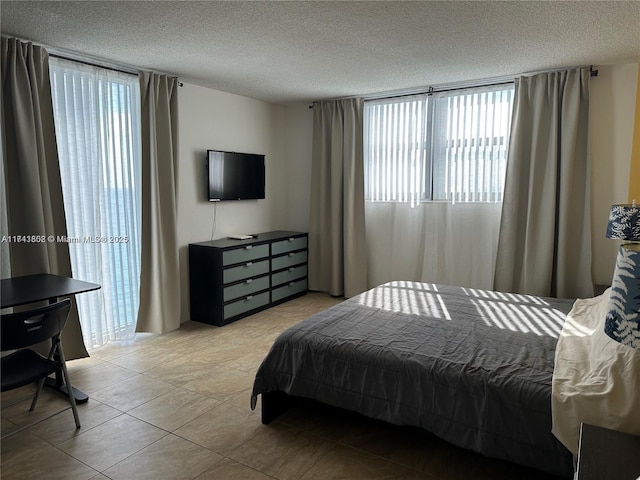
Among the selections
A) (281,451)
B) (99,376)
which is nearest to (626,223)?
(281,451)

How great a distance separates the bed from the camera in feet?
6.06

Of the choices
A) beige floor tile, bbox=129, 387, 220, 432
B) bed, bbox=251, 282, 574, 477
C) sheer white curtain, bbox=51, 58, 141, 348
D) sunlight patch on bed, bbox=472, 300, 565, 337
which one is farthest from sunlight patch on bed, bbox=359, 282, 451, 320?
sheer white curtain, bbox=51, 58, 141, 348

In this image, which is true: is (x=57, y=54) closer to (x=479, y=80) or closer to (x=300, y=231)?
(x=300, y=231)

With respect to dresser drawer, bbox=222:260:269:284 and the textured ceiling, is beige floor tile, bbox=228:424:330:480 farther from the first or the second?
the textured ceiling

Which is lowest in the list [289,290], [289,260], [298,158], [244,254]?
[289,290]

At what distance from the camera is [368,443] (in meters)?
2.36

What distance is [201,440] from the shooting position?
2.38 m

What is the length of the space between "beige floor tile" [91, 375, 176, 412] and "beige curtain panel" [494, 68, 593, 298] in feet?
11.2

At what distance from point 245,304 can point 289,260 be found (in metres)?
0.93

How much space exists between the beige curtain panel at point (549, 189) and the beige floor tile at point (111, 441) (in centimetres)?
356

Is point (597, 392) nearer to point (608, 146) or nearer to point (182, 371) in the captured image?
point (182, 371)

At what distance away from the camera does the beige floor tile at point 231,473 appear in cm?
207

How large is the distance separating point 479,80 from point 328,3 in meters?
2.49

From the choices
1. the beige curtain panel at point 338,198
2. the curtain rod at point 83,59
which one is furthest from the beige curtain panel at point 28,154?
the beige curtain panel at point 338,198
